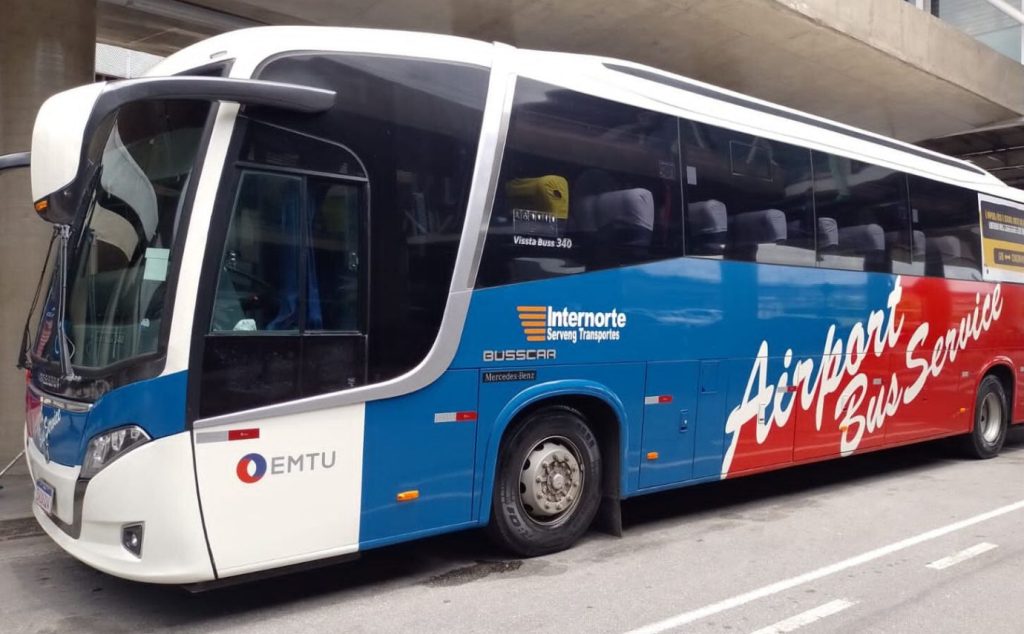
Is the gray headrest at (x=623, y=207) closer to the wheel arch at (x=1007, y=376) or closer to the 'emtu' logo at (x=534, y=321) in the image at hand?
the 'emtu' logo at (x=534, y=321)

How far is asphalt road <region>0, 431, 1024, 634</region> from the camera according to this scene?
498cm

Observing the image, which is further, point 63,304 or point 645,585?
point 645,585

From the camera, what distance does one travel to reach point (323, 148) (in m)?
5.03

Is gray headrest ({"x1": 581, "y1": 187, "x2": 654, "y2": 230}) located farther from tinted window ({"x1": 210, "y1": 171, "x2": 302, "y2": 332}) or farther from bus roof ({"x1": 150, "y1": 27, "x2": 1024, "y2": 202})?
tinted window ({"x1": 210, "y1": 171, "x2": 302, "y2": 332})

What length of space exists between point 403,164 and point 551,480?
97.2 inches

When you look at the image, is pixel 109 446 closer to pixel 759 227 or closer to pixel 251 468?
pixel 251 468

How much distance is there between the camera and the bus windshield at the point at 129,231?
463 cm

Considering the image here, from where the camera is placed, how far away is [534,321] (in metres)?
6.00

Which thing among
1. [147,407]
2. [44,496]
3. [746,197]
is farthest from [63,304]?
[746,197]

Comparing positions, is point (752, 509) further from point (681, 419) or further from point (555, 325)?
point (555, 325)

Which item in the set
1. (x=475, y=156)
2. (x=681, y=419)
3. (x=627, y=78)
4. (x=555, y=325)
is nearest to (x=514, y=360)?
(x=555, y=325)

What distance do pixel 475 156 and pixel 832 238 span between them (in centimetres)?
436

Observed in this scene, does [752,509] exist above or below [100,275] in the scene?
below

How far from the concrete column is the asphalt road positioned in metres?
2.92
